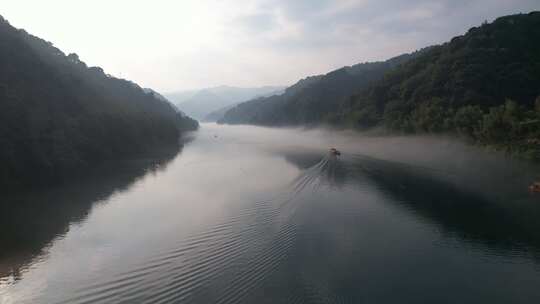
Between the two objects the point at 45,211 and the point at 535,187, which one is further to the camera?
the point at 535,187

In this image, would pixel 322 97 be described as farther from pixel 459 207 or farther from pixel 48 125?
pixel 459 207

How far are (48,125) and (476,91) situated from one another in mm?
46417

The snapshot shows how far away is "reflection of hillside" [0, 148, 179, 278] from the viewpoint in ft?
46.2

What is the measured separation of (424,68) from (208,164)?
41.7 meters

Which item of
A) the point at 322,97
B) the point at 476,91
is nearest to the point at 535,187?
the point at 476,91

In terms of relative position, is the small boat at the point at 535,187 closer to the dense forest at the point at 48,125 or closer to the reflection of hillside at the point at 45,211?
the reflection of hillside at the point at 45,211

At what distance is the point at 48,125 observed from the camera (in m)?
30.2

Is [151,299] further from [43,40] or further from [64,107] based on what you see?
[43,40]

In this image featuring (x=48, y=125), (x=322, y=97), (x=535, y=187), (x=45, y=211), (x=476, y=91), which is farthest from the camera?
(x=322, y=97)

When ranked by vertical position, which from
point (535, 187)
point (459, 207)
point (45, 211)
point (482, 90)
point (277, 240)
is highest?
point (482, 90)

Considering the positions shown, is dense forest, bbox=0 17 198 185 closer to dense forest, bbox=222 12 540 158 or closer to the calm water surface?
the calm water surface

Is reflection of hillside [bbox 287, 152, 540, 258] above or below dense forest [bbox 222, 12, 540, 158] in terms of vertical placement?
below

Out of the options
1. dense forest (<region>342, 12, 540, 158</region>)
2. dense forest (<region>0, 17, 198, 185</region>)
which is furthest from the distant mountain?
dense forest (<region>0, 17, 198, 185</region>)

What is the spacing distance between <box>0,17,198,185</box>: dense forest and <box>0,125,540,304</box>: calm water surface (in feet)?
11.6
